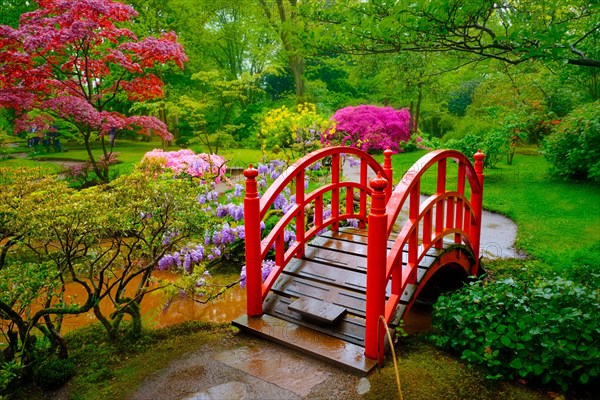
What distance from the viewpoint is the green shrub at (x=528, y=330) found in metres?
3.07

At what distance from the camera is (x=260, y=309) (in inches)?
152

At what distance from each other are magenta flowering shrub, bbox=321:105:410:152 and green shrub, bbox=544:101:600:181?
5.66m

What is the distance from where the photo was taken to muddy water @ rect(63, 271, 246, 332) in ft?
15.2

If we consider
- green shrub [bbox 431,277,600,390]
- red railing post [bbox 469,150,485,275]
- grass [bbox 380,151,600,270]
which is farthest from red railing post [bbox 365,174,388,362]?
grass [bbox 380,151,600,270]

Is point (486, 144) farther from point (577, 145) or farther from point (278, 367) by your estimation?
point (278, 367)

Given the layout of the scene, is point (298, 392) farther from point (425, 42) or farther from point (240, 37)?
point (240, 37)

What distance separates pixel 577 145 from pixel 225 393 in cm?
947

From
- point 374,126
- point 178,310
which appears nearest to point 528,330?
point 178,310

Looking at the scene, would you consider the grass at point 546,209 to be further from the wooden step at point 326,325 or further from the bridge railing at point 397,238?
the wooden step at point 326,325

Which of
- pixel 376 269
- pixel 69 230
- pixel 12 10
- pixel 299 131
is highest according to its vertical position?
pixel 12 10

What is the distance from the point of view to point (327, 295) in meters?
3.93

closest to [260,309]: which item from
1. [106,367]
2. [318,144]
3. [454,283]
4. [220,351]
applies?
[220,351]

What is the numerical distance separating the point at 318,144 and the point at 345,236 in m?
3.24

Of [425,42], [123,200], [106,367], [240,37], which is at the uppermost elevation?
[240,37]
